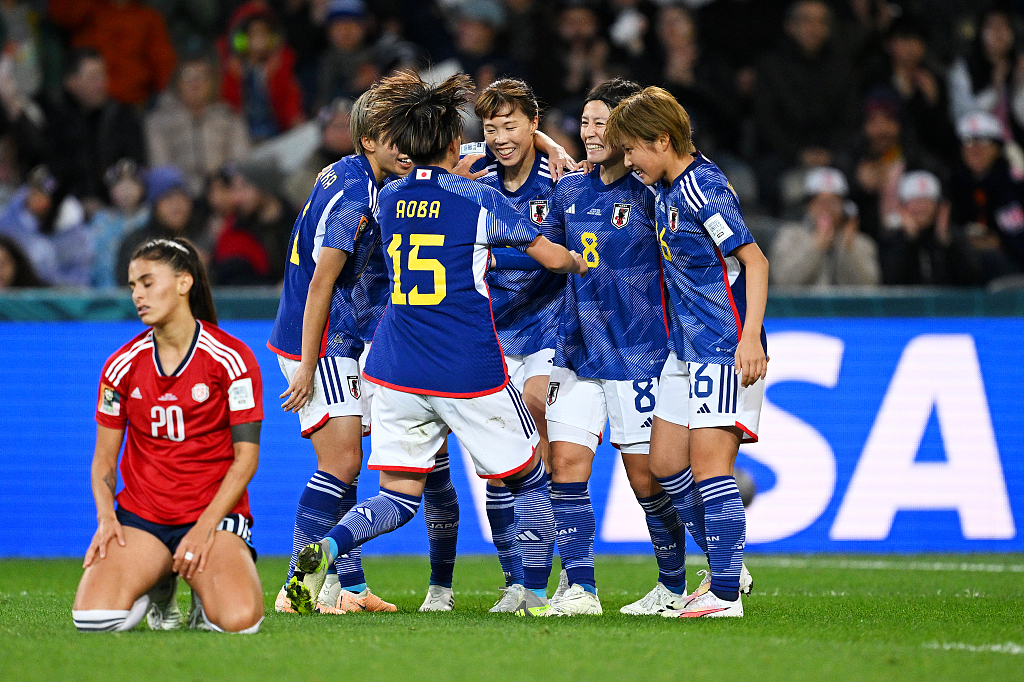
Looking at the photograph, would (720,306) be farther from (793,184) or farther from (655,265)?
(793,184)

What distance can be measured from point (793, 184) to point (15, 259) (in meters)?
6.62

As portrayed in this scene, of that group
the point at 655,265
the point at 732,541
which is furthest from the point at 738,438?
the point at 655,265

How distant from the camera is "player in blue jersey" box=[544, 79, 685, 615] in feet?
17.7

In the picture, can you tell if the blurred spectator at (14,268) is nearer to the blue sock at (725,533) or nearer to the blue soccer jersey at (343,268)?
the blue soccer jersey at (343,268)

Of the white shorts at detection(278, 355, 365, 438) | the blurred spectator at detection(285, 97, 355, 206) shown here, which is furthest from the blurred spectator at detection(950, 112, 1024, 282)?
the white shorts at detection(278, 355, 365, 438)

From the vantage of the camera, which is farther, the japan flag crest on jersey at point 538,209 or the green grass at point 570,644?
the japan flag crest on jersey at point 538,209

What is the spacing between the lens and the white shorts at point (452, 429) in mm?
4980

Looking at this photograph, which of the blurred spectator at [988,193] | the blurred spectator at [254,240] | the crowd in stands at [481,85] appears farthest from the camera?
the blurred spectator at [988,193]

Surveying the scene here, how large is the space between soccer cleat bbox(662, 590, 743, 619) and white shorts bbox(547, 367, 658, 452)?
747 millimetres

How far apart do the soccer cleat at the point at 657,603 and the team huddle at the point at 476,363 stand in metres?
0.01

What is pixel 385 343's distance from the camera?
505 centimetres

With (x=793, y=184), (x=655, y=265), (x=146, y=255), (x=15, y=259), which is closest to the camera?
(x=146, y=255)

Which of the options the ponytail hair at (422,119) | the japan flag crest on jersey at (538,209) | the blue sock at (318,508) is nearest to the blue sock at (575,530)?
the blue sock at (318,508)

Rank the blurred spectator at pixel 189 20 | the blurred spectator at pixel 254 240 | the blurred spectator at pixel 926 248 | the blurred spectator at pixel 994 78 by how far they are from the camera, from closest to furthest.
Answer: the blurred spectator at pixel 926 248
the blurred spectator at pixel 254 240
the blurred spectator at pixel 994 78
the blurred spectator at pixel 189 20
